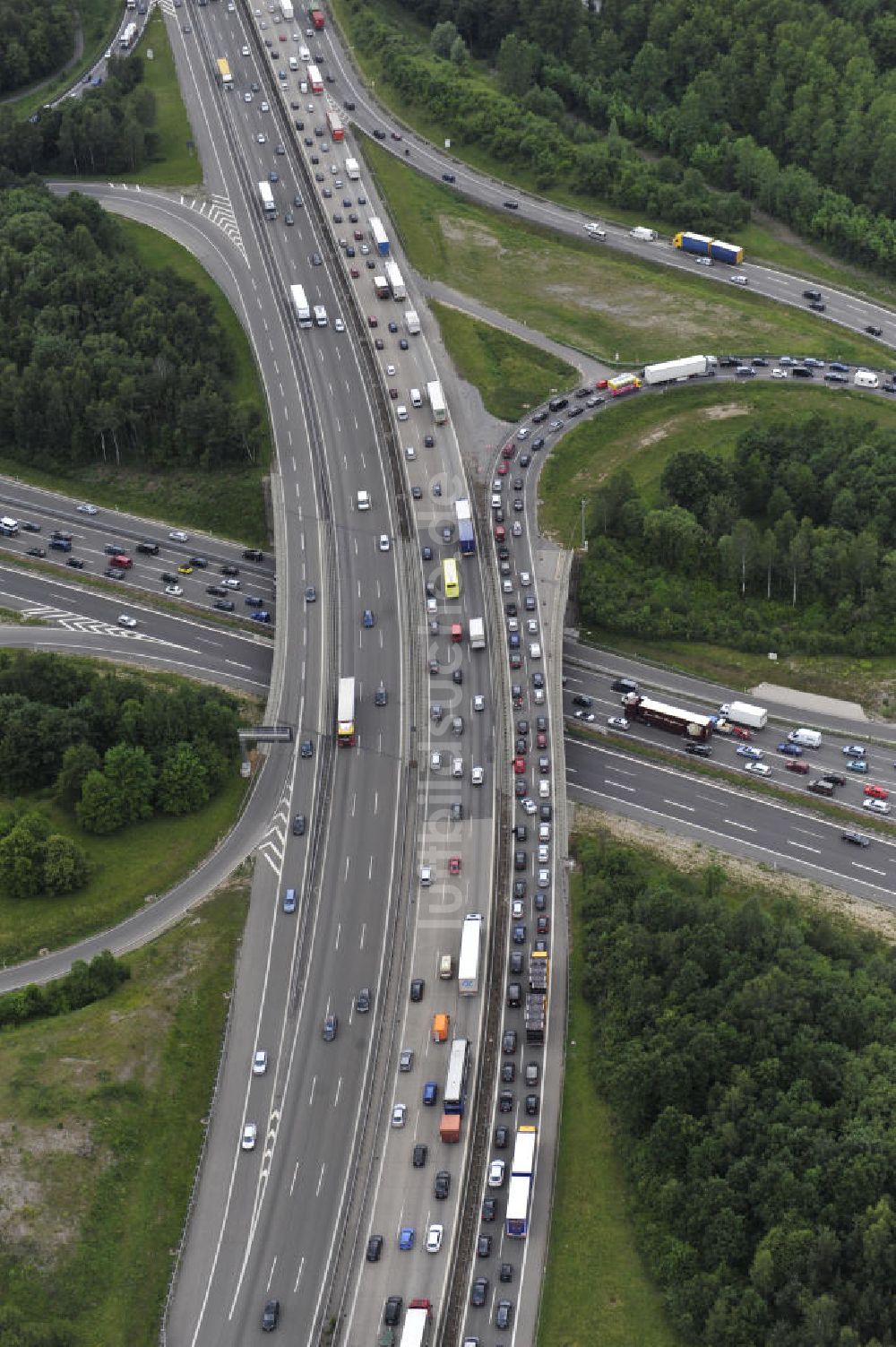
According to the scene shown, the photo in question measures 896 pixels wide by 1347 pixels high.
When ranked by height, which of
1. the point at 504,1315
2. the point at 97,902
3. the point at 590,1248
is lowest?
the point at 504,1315

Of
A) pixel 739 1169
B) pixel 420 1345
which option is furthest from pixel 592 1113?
pixel 420 1345

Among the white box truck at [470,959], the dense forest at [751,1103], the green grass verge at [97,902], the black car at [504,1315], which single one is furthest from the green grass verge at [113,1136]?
the dense forest at [751,1103]

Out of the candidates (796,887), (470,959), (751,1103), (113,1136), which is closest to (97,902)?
(113,1136)

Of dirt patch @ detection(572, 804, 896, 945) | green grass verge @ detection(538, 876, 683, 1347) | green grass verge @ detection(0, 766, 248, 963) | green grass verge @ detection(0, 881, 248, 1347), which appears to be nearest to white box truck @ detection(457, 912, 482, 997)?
green grass verge @ detection(538, 876, 683, 1347)

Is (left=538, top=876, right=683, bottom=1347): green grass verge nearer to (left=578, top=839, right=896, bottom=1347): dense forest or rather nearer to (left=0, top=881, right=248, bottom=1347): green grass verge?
(left=578, top=839, right=896, bottom=1347): dense forest

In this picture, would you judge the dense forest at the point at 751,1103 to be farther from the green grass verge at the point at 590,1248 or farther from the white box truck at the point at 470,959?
the white box truck at the point at 470,959

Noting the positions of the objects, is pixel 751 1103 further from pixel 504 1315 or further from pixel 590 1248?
Result: pixel 504 1315

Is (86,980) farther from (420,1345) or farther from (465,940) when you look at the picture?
(420,1345)
